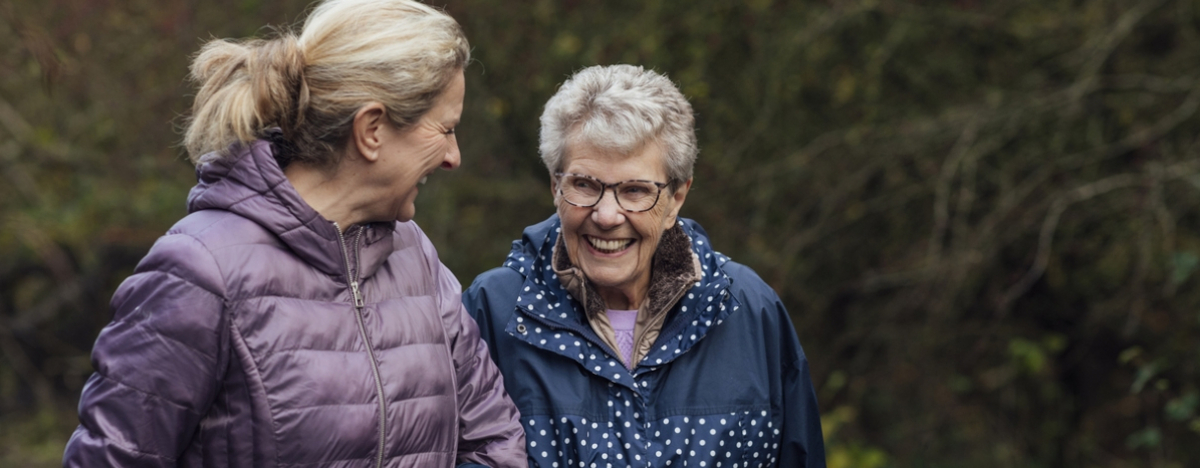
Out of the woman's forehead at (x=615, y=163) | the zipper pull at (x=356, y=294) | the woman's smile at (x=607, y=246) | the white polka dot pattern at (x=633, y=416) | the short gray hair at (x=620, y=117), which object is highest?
the short gray hair at (x=620, y=117)

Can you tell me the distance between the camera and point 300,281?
1853 mm

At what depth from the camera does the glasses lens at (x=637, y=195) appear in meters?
2.35

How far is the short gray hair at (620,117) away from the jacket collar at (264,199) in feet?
2.10

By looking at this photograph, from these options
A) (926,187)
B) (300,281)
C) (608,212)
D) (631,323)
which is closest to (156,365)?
(300,281)

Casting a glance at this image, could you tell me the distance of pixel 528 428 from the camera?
2314mm

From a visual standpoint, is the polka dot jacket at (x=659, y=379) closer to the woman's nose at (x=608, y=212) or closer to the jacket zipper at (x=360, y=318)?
the woman's nose at (x=608, y=212)

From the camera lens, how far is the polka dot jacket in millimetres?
2312

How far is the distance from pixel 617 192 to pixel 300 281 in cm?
72

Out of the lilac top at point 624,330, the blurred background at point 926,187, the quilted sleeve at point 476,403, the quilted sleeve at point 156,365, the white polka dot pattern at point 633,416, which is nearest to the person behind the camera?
the quilted sleeve at point 156,365

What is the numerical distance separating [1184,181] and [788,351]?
2.31 metres

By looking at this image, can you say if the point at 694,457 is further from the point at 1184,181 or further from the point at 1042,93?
the point at 1042,93

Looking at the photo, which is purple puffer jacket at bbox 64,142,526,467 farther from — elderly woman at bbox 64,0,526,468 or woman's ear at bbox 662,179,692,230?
woman's ear at bbox 662,179,692,230

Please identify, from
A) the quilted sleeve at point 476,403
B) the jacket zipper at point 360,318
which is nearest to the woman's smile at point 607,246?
the quilted sleeve at point 476,403

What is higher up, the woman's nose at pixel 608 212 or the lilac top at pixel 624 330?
the woman's nose at pixel 608 212
